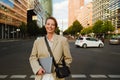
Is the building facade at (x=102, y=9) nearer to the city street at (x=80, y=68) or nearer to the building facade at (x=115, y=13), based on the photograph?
the building facade at (x=115, y=13)

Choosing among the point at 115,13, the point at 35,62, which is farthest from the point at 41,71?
the point at 115,13

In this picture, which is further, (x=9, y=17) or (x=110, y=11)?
(x=110, y=11)

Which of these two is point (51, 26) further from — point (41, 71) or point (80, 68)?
point (80, 68)

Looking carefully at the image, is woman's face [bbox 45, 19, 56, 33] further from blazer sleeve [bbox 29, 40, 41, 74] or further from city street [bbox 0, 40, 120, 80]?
city street [bbox 0, 40, 120, 80]

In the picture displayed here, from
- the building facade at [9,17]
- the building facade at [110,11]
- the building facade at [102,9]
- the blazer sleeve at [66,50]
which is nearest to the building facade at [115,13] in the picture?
the building facade at [110,11]

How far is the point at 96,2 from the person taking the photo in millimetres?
172750

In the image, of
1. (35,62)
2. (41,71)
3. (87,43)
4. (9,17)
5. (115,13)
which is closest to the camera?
(41,71)

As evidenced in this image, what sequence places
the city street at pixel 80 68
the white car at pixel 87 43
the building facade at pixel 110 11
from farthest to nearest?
the building facade at pixel 110 11, the white car at pixel 87 43, the city street at pixel 80 68

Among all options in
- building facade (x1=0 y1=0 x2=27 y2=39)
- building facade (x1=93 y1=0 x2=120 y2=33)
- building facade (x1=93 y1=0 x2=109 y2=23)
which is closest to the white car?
building facade (x1=0 y1=0 x2=27 y2=39)

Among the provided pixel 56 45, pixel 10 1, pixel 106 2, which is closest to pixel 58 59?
pixel 56 45

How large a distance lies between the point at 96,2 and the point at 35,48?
562 feet

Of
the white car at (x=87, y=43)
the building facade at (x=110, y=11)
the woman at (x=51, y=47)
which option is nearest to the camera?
the woman at (x=51, y=47)

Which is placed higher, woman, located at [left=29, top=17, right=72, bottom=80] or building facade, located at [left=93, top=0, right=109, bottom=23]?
building facade, located at [left=93, top=0, right=109, bottom=23]

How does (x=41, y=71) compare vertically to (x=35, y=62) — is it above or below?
below
